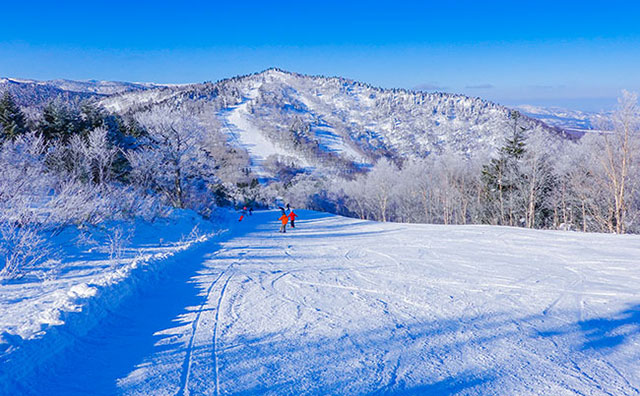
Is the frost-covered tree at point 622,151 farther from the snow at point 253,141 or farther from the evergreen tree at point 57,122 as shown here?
the snow at point 253,141

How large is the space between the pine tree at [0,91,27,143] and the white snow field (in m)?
26.8

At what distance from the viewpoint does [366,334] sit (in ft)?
14.3

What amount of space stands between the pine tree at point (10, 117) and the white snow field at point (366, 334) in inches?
1056

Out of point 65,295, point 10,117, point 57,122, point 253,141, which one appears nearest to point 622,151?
point 65,295

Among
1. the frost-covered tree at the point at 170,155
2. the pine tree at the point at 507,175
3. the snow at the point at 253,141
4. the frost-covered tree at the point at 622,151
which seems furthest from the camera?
the snow at the point at 253,141

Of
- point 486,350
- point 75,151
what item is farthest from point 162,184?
point 486,350

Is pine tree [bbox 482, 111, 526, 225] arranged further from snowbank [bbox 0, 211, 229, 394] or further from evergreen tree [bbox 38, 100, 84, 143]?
evergreen tree [bbox 38, 100, 84, 143]

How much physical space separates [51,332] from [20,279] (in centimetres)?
328

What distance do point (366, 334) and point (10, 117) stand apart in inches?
1350

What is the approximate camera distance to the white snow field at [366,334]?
326 cm

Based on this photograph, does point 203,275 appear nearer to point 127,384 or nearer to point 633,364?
point 127,384

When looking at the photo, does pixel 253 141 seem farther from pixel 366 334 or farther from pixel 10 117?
pixel 366 334

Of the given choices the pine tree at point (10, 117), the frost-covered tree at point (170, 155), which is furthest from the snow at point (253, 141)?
the frost-covered tree at point (170, 155)

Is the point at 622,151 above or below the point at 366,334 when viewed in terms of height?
above
